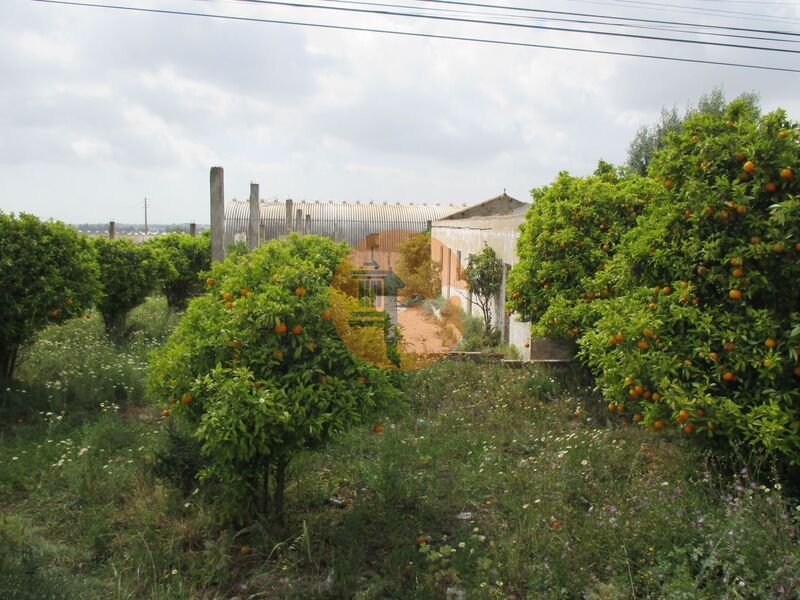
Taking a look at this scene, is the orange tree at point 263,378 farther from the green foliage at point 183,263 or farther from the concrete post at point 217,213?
the green foliage at point 183,263

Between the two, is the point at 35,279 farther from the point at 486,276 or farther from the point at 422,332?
the point at 422,332

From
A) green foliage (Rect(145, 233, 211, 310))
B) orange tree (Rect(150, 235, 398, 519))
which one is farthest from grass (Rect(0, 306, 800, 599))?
green foliage (Rect(145, 233, 211, 310))

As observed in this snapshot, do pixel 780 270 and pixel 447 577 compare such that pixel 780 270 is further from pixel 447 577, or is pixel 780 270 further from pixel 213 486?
pixel 213 486

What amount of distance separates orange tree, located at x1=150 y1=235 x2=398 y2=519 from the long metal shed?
93.0ft

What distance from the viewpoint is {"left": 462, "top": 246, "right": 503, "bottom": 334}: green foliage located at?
37.1ft

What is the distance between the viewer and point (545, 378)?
7.82 meters

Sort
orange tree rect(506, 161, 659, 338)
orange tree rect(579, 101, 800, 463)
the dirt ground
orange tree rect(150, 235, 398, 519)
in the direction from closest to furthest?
orange tree rect(150, 235, 398, 519) → orange tree rect(579, 101, 800, 463) → orange tree rect(506, 161, 659, 338) → the dirt ground

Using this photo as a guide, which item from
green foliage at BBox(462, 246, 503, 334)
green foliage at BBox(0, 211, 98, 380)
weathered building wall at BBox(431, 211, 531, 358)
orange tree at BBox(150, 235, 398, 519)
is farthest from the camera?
green foliage at BBox(462, 246, 503, 334)

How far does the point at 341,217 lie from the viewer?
3538 cm

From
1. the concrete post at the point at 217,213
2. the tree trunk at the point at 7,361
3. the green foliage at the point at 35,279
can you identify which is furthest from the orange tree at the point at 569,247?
the tree trunk at the point at 7,361

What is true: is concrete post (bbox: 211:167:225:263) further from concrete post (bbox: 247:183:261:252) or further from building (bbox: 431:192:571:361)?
building (bbox: 431:192:571:361)

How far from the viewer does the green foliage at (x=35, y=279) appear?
696cm

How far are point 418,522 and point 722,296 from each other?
8.86ft

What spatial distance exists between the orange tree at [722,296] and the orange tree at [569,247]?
2.90 m
